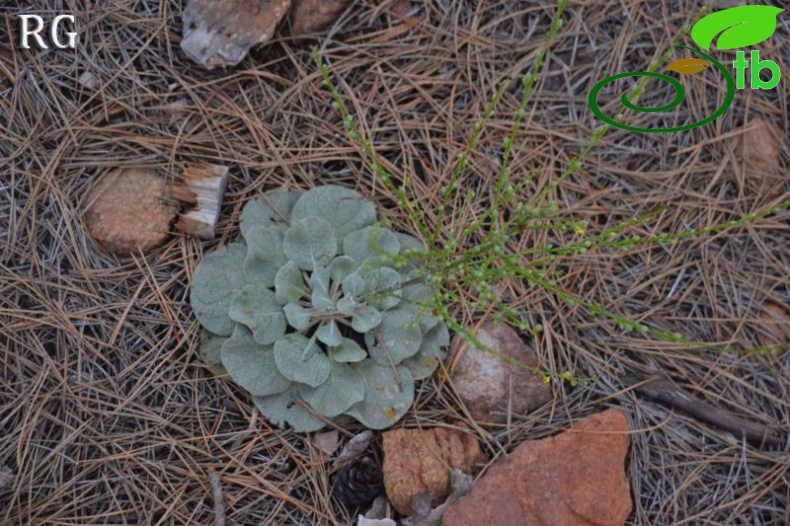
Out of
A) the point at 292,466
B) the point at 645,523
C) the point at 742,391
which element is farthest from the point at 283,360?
the point at 742,391

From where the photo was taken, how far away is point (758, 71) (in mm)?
3146

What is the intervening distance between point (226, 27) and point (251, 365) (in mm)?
1403

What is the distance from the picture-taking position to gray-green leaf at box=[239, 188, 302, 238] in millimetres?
2771

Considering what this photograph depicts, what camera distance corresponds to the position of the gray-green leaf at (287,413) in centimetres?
263

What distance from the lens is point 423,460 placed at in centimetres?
258

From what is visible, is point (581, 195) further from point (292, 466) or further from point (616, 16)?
point (292, 466)

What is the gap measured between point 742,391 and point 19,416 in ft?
9.75

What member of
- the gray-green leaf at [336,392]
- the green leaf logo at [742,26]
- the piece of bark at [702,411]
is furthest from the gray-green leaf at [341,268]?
the green leaf logo at [742,26]

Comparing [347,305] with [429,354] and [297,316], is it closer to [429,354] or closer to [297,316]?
[297,316]

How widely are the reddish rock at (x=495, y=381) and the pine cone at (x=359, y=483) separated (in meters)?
0.47

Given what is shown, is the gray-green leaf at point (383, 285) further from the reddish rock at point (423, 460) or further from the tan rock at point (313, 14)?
the tan rock at point (313, 14)

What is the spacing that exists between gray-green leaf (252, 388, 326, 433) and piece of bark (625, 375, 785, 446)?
1342 millimetres

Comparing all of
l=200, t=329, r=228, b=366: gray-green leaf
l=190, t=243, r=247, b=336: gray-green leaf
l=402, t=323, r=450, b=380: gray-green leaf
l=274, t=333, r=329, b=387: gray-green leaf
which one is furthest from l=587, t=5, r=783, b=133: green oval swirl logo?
l=200, t=329, r=228, b=366: gray-green leaf

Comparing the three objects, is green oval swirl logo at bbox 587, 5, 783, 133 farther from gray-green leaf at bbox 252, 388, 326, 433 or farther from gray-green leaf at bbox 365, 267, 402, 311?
gray-green leaf at bbox 252, 388, 326, 433
